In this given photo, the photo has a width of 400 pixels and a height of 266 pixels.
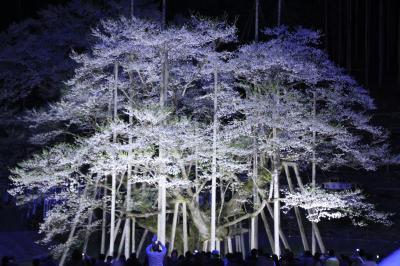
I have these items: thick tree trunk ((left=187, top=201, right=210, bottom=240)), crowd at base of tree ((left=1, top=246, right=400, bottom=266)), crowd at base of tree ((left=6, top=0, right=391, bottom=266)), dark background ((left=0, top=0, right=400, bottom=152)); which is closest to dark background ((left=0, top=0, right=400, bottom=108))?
dark background ((left=0, top=0, right=400, bottom=152))

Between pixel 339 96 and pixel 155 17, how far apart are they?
27.7ft

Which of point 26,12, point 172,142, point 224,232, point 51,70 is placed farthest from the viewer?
point 26,12

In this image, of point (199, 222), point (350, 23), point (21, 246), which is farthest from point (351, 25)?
point (21, 246)

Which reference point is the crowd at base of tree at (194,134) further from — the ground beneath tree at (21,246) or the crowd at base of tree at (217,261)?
the crowd at base of tree at (217,261)

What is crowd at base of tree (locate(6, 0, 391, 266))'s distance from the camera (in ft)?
53.1

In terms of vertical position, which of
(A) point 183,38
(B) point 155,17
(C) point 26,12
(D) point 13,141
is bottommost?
(D) point 13,141

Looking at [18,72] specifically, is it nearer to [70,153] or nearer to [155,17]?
[155,17]

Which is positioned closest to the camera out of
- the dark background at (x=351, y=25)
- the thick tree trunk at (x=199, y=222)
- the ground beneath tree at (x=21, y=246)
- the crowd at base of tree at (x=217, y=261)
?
the crowd at base of tree at (x=217, y=261)

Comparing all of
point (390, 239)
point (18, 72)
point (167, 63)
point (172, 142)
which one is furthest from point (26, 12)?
point (390, 239)

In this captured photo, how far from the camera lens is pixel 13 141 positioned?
21688 millimetres

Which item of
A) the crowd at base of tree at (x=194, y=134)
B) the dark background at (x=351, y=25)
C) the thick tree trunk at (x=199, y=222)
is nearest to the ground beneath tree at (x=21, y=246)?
the crowd at base of tree at (x=194, y=134)

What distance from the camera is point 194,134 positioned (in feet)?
53.2

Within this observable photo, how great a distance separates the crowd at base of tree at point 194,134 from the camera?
637 inches

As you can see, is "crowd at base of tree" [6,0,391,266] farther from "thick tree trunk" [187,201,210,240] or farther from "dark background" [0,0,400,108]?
"dark background" [0,0,400,108]
